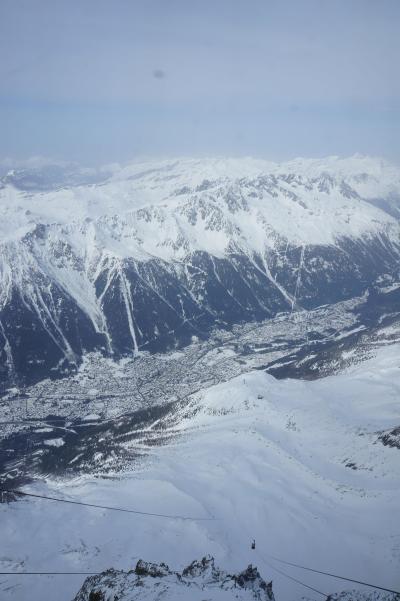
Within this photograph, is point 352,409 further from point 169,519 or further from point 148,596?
point 148,596

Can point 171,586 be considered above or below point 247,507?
above

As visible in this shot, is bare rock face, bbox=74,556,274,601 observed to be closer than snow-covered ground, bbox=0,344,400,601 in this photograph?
Yes

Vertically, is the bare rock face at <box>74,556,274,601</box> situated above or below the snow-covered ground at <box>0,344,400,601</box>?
above

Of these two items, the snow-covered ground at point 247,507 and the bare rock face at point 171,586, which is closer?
the bare rock face at point 171,586

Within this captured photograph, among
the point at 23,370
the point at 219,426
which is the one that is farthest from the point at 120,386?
the point at 219,426

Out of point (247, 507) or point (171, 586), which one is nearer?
point (171, 586)
